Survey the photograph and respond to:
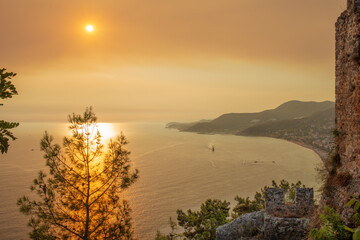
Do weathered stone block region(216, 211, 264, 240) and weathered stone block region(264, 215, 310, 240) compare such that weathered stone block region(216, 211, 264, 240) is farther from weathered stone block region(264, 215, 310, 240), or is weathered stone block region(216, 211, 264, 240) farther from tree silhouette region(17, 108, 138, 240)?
tree silhouette region(17, 108, 138, 240)

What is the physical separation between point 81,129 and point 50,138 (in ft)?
5.92

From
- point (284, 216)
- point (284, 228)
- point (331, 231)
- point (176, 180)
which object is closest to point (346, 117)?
point (331, 231)

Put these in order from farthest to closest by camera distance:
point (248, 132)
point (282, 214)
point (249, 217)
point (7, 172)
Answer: point (248, 132) → point (7, 172) → point (249, 217) → point (282, 214)

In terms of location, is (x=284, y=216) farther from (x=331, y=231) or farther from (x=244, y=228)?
(x=331, y=231)

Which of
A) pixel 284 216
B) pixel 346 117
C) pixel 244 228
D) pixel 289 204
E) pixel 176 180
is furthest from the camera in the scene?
pixel 176 180

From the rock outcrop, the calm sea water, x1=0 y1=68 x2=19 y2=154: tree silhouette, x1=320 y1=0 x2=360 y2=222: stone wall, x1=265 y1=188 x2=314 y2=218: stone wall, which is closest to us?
x1=0 y1=68 x2=19 y2=154: tree silhouette

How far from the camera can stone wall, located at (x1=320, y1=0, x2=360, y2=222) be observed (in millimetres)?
7414

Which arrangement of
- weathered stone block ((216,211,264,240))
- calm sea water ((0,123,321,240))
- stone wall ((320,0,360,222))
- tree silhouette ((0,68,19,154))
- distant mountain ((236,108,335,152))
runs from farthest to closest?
1. distant mountain ((236,108,335,152))
2. calm sea water ((0,123,321,240))
3. weathered stone block ((216,211,264,240))
4. stone wall ((320,0,360,222))
5. tree silhouette ((0,68,19,154))

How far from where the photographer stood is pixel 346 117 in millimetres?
8008

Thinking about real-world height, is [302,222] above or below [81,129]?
below

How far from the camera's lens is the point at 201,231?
24.3 meters

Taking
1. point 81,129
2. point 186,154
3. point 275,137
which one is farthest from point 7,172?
point 275,137

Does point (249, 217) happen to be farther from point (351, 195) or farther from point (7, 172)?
point (7, 172)

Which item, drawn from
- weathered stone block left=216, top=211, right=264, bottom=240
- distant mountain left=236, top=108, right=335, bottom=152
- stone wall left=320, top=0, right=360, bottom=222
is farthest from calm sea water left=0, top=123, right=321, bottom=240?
distant mountain left=236, top=108, right=335, bottom=152
